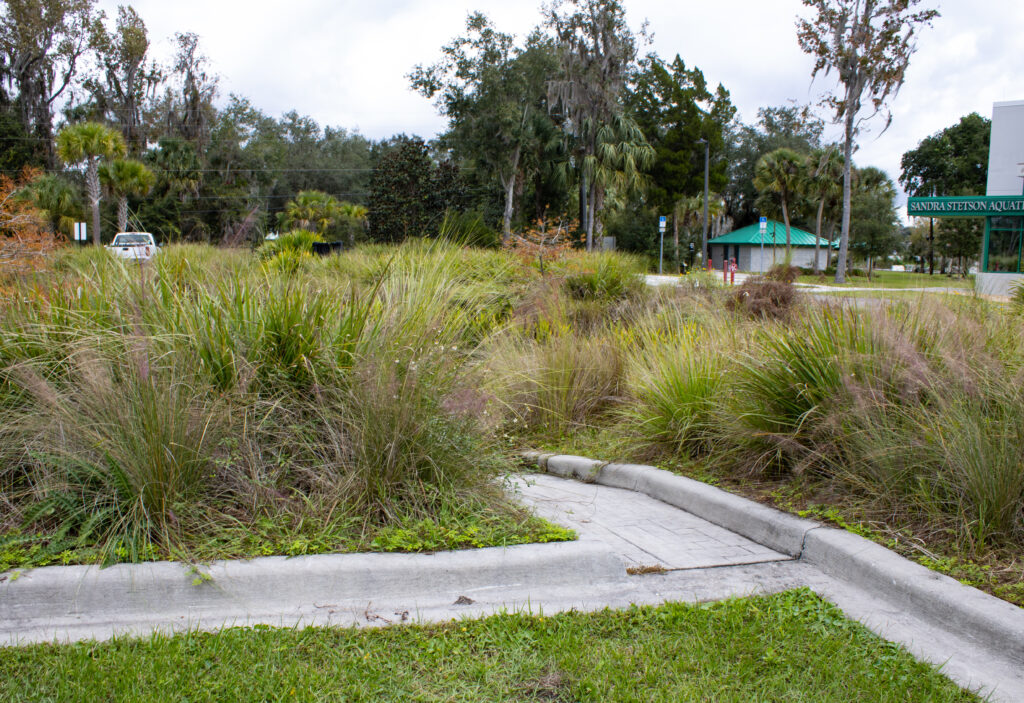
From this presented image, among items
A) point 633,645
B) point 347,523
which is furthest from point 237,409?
point 633,645

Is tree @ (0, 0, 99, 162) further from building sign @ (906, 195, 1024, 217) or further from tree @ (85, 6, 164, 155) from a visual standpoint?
building sign @ (906, 195, 1024, 217)

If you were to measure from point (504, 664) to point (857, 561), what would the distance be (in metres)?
1.88

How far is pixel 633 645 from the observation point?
3039 millimetres

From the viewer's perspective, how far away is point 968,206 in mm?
31141

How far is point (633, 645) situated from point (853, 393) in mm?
2311

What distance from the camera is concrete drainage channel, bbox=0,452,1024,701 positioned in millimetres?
3096

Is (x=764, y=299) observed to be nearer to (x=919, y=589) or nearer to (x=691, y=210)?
(x=919, y=589)

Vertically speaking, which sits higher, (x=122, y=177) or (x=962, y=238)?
(x=122, y=177)

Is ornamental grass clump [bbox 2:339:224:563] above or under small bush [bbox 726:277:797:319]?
under

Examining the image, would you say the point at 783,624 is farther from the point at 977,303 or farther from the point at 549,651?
the point at 977,303

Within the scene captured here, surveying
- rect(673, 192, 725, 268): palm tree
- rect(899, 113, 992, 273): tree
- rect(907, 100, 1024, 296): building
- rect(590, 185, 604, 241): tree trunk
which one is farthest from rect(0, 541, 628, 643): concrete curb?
rect(899, 113, 992, 273): tree

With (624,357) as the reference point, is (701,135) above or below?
above

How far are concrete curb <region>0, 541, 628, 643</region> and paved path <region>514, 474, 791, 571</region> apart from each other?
17.4 inches

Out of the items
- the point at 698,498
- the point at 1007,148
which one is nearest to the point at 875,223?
the point at 1007,148
